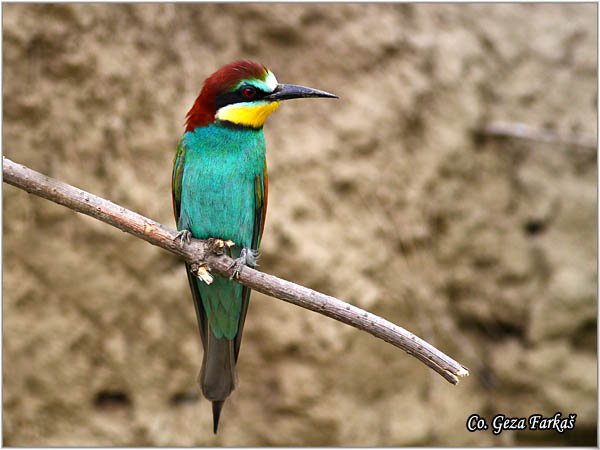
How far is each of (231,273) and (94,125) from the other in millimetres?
1540

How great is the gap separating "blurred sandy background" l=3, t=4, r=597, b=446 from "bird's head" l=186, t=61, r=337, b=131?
1001mm

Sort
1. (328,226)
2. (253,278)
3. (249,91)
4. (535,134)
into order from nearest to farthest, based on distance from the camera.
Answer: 1. (253,278)
2. (249,91)
3. (328,226)
4. (535,134)

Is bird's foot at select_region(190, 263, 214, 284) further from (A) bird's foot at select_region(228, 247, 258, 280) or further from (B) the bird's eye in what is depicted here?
(B) the bird's eye

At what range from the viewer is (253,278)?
189 centimetres

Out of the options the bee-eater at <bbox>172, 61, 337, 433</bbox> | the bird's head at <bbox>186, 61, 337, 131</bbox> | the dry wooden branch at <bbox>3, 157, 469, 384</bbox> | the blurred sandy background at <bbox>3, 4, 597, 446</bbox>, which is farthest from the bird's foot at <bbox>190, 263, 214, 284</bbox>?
the blurred sandy background at <bbox>3, 4, 597, 446</bbox>

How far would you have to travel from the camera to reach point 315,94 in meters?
2.24

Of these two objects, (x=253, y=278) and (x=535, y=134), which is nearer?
(x=253, y=278)

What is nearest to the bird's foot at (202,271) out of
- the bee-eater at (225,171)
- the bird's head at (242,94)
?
the bee-eater at (225,171)

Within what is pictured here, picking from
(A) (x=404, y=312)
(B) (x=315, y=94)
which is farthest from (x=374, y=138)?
(B) (x=315, y=94)

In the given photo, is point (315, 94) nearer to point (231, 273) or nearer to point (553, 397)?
point (231, 273)

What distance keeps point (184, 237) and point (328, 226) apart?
4.49ft

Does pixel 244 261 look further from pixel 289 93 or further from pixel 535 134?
pixel 535 134

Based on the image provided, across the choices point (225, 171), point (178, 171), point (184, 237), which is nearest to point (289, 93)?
point (225, 171)

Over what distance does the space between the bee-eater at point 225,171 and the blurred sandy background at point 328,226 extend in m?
0.86
